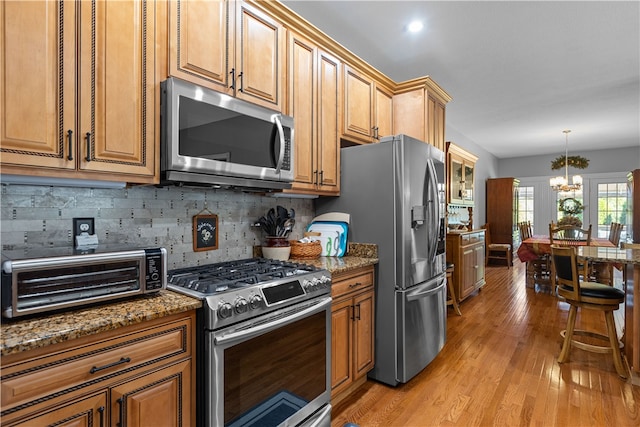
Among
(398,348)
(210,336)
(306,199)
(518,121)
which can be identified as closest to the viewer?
(210,336)

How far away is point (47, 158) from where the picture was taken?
1214 millimetres

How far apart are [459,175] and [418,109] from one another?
273 cm

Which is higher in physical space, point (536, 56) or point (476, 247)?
point (536, 56)

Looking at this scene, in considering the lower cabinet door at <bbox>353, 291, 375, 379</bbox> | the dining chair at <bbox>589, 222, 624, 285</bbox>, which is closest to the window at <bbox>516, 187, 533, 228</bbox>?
the dining chair at <bbox>589, 222, 624, 285</bbox>

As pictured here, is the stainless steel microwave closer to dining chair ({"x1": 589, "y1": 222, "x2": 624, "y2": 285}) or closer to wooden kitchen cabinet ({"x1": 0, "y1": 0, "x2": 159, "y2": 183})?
wooden kitchen cabinet ({"x1": 0, "y1": 0, "x2": 159, "y2": 183})

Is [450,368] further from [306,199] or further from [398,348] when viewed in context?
[306,199]

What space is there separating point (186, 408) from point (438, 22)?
2966 millimetres

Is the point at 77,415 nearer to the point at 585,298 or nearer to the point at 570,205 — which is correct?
the point at 585,298

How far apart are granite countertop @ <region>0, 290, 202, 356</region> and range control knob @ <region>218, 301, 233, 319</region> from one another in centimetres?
8

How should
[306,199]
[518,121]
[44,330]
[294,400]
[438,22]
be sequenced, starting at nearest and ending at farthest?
[44,330] < [294,400] < [438,22] < [306,199] < [518,121]

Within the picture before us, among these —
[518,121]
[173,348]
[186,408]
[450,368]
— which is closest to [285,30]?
[173,348]

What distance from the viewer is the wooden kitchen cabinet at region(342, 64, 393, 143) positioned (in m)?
2.68

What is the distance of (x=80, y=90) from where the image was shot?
4.22 feet

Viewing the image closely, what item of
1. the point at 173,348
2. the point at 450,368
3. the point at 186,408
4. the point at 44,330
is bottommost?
the point at 450,368
